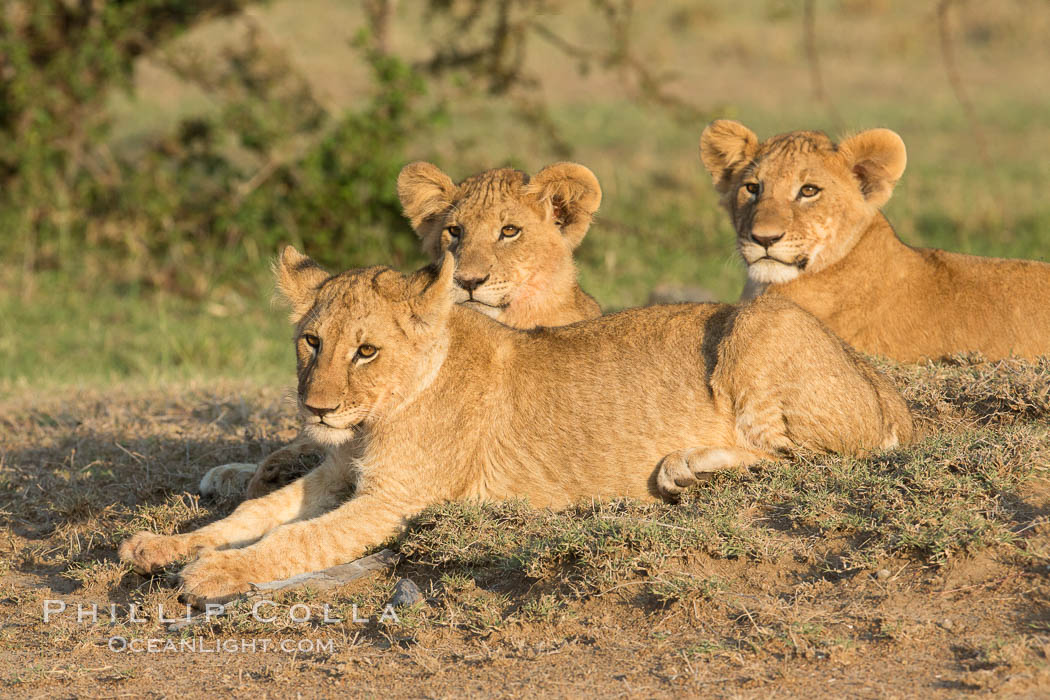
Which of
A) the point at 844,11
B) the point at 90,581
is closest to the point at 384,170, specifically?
the point at 90,581

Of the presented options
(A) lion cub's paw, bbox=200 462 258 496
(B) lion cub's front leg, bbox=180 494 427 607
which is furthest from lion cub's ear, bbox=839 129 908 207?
(A) lion cub's paw, bbox=200 462 258 496

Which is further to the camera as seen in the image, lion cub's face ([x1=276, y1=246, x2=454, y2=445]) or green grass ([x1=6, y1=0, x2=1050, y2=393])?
green grass ([x1=6, y1=0, x2=1050, y2=393])

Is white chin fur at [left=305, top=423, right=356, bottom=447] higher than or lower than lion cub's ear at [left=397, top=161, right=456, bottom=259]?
lower

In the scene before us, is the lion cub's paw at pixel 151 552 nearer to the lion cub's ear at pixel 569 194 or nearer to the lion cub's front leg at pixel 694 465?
the lion cub's front leg at pixel 694 465

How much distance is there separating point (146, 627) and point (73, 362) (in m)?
5.57

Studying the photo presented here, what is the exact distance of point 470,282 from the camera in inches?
233

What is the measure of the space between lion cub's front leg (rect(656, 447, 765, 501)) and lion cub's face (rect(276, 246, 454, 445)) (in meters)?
0.98

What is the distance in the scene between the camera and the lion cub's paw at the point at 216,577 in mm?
4637

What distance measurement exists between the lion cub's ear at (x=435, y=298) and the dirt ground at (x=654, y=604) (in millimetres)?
735

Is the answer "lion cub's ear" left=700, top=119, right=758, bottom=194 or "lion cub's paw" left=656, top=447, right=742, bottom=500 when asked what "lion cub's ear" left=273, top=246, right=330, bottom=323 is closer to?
"lion cub's paw" left=656, top=447, right=742, bottom=500

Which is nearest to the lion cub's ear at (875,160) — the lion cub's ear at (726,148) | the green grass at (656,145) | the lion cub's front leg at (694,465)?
the lion cub's ear at (726,148)

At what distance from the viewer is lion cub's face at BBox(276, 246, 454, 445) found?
4.80 metres

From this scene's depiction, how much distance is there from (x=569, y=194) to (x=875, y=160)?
157 centimetres

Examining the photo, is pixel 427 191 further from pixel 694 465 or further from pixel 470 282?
pixel 694 465
